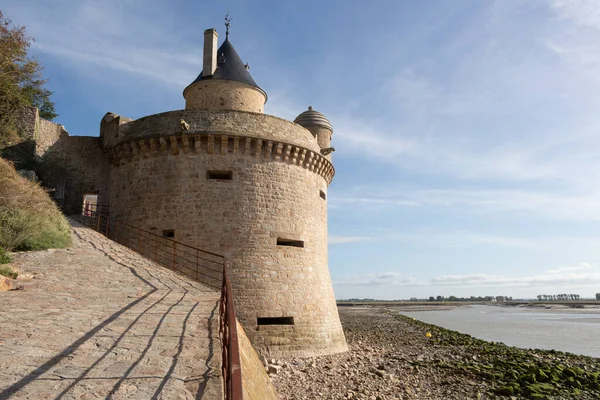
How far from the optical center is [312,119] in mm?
17172

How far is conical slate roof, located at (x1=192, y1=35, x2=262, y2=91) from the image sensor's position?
53.2ft

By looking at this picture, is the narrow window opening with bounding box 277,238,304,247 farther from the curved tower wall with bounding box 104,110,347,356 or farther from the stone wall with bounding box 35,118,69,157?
the stone wall with bounding box 35,118,69,157

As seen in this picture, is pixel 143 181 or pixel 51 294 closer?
pixel 51 294

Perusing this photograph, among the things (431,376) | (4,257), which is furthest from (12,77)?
(431,376)

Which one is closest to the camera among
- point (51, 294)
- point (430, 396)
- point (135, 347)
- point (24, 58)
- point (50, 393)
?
point (50, 393)

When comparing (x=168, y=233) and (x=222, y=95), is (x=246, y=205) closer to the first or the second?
(x=168, y=233)

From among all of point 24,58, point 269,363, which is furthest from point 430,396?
point 24,58

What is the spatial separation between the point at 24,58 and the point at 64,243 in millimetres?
8273

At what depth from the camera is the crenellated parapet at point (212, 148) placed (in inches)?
525

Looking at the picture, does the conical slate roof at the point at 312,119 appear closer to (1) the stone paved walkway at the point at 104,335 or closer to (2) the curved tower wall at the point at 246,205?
(2) the curved tower wall at the point at 246,205

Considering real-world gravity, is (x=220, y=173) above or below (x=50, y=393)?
above

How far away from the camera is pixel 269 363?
1159cm

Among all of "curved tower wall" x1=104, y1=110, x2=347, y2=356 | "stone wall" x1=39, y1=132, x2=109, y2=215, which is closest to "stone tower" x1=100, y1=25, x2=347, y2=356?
"curved tower wall" x1=104, y1=110, x2=347, y2=356

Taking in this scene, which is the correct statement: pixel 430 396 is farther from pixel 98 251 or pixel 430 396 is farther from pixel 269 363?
pixel 98 251
